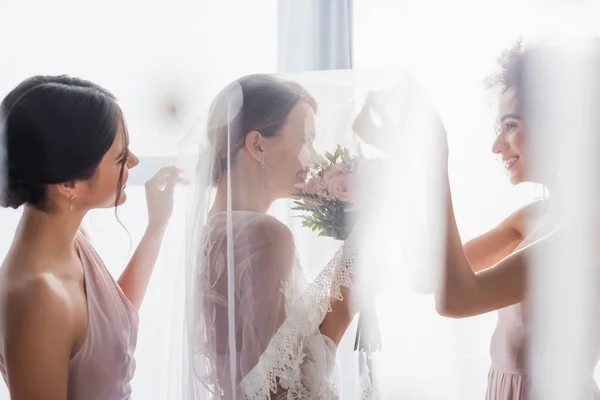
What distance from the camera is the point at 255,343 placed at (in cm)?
107

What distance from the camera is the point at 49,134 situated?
1.09 meters

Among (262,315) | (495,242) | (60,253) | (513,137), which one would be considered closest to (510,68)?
(513,137)

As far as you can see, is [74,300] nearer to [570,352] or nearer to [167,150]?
[167,150]

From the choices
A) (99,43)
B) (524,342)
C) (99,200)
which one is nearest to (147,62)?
(99,43)

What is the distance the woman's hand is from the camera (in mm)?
1286

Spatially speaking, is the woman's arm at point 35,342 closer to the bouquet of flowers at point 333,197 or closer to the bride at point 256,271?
the bride at point 256,271

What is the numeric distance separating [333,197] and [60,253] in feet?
1.66

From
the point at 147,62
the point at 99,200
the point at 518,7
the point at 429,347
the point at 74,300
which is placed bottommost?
the point at 429,347

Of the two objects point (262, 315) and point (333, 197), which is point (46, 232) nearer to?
point (262, 315)

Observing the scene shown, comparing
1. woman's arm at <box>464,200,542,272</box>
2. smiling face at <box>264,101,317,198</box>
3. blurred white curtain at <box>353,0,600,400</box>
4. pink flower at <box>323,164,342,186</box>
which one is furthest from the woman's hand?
woman's arm at <box>464,200,542,272</box>

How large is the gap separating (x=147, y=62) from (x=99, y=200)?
50cm

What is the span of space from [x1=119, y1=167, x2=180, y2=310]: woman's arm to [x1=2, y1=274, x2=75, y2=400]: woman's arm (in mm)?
298

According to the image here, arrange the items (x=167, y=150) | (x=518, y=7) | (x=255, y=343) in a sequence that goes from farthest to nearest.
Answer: (x=167, y=150) → (x=518, y=7) → (x=255, y=343)

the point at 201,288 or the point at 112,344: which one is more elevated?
the point at 201,288
